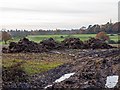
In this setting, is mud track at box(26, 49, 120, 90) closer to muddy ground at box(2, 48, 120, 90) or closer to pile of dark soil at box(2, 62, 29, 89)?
muddy ground at box(2, 48, 120, 90)

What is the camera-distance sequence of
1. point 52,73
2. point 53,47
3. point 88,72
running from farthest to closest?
point 53,47, point 52,73, point 88,72

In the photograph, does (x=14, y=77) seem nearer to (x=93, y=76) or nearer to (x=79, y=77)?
(x=79, y=77)

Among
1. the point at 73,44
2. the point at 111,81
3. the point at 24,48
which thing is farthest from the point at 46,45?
the point at 111,81

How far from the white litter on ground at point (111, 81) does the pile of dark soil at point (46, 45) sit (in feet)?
61.0

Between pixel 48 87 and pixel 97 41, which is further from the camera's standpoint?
pixel 97 41

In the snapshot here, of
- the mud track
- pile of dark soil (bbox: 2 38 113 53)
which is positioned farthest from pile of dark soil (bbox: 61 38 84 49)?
the mud track

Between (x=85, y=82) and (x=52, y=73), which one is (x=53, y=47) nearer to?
(x=52, y=73)

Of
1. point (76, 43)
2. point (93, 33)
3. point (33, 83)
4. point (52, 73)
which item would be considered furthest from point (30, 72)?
point (93, 33)

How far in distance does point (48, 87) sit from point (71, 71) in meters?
6.15

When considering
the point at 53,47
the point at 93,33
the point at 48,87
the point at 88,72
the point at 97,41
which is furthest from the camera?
the point at 93,33

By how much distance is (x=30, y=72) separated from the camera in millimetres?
21891

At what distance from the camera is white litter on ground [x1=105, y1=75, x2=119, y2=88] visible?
17.8 m

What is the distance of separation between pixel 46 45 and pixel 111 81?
2543 centimetres

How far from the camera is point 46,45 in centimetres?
4372
